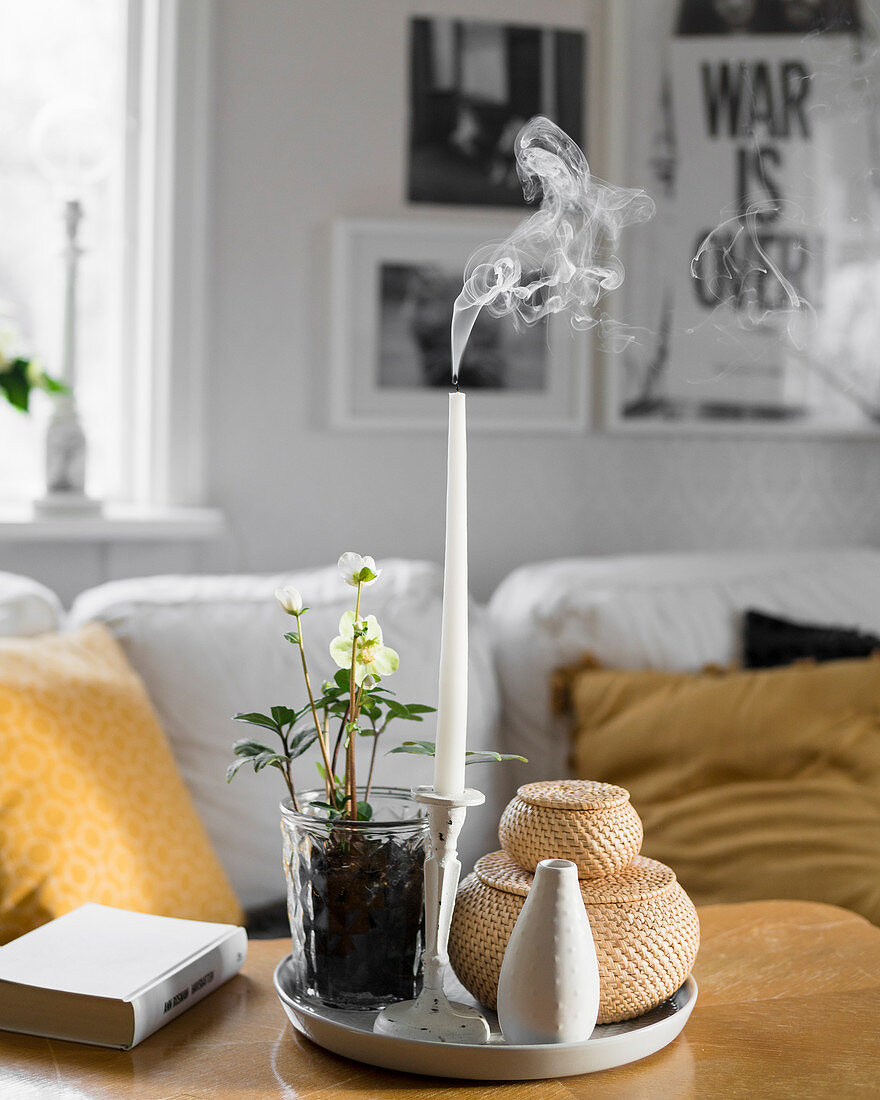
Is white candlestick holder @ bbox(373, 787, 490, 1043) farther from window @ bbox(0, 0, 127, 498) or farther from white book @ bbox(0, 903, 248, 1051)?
window @ bbox(0, 0, 127, 498)

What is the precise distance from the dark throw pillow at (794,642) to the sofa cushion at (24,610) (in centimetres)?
111

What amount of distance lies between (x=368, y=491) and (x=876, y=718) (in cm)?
102

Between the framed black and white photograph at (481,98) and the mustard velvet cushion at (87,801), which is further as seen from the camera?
the framed black and white photograph at (481,98)

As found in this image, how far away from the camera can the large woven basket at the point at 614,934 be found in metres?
0.76

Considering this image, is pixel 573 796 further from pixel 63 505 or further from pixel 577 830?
pixel 63 505

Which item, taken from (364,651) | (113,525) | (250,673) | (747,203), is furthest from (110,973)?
(747,203)

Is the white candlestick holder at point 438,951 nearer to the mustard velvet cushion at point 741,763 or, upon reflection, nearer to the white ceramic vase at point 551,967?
the white ceramic vase at point 551,967

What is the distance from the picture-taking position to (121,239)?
219 centimetres

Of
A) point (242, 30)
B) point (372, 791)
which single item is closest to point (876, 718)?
Answer: point (372, 791)

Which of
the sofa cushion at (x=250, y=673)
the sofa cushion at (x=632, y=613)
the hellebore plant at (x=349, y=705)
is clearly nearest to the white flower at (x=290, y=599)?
the hellebore plant at (x=349, y=705)

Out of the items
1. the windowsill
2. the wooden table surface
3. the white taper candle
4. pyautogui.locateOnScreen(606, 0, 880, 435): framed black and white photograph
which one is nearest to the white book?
the wooden table surface

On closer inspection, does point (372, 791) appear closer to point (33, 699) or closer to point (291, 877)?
point (291, 877)

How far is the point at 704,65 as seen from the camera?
2312mm

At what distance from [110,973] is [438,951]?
0.26 metres
